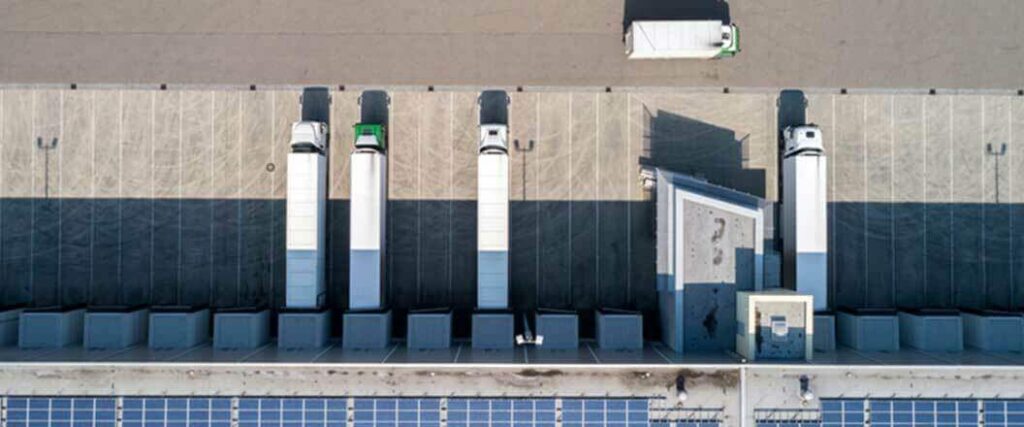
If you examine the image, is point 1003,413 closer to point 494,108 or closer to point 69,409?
point 494,108

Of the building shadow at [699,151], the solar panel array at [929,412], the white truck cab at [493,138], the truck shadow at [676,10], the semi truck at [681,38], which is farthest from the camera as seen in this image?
the truck shadow at [676,10]

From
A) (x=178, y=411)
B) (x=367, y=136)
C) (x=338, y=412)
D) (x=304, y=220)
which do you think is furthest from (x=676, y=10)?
(x=178, y=411)

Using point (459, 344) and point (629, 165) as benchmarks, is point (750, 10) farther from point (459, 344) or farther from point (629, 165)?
point (459, 344)

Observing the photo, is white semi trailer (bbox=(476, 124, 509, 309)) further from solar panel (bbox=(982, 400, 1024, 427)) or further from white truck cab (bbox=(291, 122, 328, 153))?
solar panel (bbox=(982, 400, 1024, 427))

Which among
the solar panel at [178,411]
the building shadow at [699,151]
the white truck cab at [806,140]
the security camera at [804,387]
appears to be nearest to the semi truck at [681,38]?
the building shadow at [699,151]

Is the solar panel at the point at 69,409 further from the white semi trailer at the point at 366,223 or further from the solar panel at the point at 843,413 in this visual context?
the solar panel at the point at 843,413

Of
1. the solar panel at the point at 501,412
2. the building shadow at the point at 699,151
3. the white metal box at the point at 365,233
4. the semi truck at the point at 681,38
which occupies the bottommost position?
the solar panel at the point at 501,412
